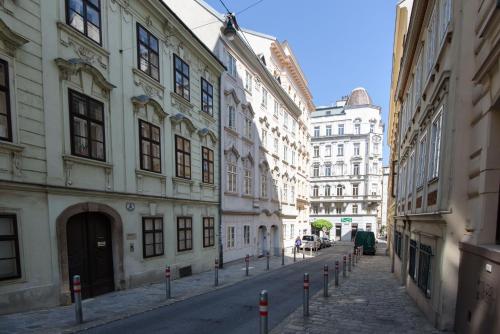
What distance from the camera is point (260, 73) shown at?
2283 cm

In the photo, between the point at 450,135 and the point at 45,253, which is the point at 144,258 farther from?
the point at 450,135

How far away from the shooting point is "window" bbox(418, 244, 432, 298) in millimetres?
7094

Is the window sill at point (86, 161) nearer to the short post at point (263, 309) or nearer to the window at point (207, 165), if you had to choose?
the window at point (207, 165)

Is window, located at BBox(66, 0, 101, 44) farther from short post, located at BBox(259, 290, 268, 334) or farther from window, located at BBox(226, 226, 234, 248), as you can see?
window, located at BBox(226, 226, 234, 248)

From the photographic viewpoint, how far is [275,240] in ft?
86.5

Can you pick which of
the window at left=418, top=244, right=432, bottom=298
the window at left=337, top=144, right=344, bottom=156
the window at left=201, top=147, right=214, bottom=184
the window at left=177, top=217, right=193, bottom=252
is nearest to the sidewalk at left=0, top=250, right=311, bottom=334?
the window at left=177, top=217, right=193, bottom=252

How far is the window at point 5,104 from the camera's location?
23.3 ft

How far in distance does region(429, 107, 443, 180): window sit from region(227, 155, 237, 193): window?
12.4m

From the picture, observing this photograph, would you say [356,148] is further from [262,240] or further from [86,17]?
[86,17]

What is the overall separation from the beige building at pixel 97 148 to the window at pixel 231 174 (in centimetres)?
321

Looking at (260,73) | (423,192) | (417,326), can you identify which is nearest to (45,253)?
(417,326)

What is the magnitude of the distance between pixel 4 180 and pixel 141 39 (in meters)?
7.40

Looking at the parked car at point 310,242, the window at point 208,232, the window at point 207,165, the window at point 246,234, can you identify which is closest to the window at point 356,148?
the parked car at point 310,242

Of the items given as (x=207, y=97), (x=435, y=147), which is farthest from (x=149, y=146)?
(x=435, y=147)
